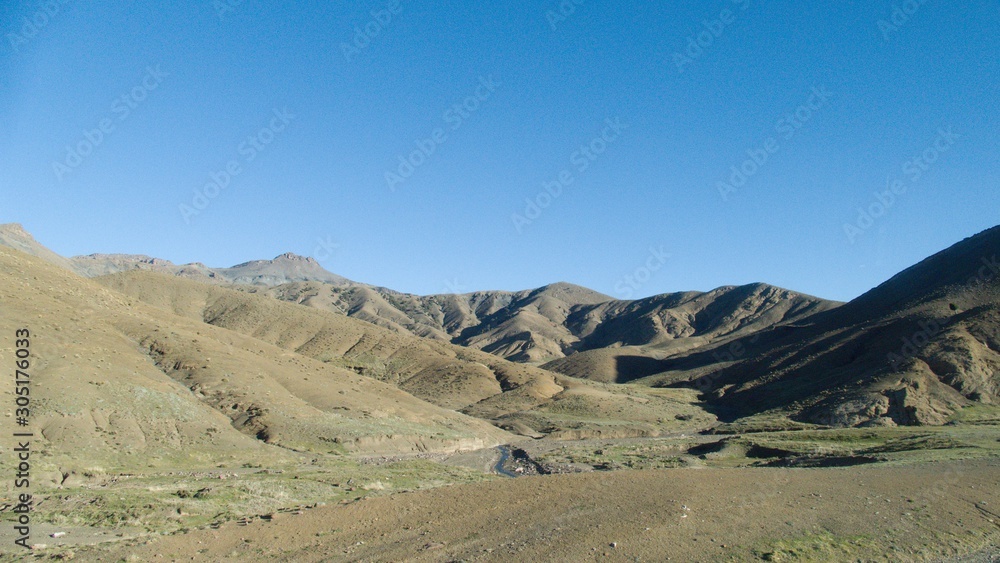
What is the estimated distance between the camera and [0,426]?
33562 mm

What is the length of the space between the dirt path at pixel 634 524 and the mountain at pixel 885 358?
4629 cm

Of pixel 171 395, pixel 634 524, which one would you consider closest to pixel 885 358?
pixel 634 524

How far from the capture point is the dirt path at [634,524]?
19422 millimetres

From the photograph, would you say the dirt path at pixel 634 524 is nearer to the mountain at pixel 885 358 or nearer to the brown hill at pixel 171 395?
the brown hill at pixel 171 395

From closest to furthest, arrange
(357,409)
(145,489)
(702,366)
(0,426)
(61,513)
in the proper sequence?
(61,513) < (145,489) < (0,426) < (357,409) < (702,366)

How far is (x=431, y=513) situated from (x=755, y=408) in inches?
2948

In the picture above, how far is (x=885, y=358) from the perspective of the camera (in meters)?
79.1

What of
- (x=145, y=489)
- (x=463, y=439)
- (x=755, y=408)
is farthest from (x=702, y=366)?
(x=145, y=489)

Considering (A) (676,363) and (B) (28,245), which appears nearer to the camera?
(A) (676,363)

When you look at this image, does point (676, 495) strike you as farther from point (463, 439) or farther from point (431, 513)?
point (463, 439)

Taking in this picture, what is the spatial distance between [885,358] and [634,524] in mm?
71590

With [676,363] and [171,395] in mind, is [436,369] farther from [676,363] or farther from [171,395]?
[676,363]
